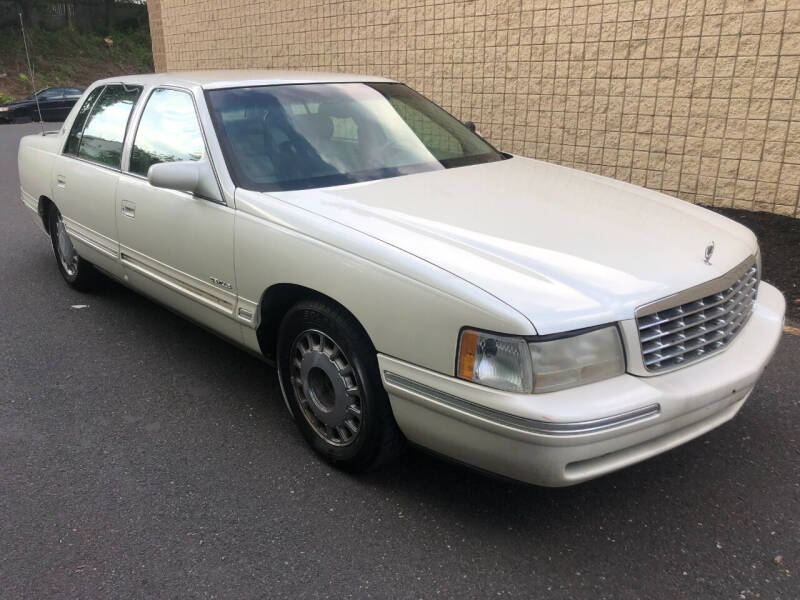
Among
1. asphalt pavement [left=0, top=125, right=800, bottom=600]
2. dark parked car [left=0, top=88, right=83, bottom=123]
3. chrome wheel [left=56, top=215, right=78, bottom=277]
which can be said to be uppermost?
chrome wheel [left=56, top=215, right=78, bottom=277]

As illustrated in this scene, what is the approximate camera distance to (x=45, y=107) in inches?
907

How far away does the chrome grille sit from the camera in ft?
8.02

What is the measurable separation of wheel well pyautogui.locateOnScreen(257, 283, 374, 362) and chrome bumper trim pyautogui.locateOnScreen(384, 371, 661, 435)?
0.59m

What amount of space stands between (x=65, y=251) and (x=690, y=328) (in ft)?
15.3

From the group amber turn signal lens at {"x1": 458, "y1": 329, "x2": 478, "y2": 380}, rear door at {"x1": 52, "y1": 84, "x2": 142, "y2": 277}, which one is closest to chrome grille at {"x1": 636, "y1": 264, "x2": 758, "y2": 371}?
amber turn signal lens at {"x1": 458, "y1": 329, "x2": 478, "y2": 380}

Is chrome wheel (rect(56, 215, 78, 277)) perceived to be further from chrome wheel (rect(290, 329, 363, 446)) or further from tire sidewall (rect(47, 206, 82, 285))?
chrome wheel (rect(290, 329, 363, 446))

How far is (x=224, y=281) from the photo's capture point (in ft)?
11.1

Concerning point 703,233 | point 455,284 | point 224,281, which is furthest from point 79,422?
point 703,233

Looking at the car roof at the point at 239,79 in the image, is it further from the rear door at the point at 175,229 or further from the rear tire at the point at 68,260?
the rear tire at the point at 68,260

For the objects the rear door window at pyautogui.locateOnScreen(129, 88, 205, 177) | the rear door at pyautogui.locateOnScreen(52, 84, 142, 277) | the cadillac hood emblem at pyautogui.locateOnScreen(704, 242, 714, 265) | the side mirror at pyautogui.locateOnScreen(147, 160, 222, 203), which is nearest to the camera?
the cadillac hood emblem at pyautogui.locateOnScreen(704, 242, 714, 265)

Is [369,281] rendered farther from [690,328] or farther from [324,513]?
[690,328]

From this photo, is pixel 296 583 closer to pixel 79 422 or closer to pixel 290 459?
pixel 290 459

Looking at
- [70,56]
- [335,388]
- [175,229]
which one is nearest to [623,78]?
[175,229]

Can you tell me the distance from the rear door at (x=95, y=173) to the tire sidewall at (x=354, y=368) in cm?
183
